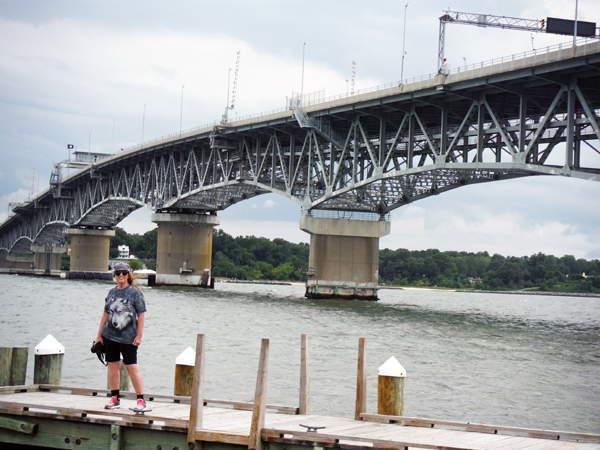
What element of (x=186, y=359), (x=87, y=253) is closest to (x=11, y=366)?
(x=186, y=359)

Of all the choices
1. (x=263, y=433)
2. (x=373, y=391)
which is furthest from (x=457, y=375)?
(x=263, y=433)

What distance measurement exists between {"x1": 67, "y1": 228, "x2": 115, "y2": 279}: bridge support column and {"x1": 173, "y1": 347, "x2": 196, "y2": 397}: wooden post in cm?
10781

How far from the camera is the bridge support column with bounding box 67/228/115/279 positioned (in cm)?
11706

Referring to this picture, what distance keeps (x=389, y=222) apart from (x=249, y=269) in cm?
11848

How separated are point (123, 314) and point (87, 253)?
365 ft

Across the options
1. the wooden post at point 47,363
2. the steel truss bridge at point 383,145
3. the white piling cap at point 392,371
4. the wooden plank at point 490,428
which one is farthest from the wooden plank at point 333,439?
the steel truss bridge at point 383,145

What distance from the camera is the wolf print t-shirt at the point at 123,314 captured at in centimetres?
1110

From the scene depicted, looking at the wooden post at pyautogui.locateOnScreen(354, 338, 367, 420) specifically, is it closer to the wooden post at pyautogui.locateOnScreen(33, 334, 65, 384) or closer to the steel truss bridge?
the wooden post at pyautogui.locateOnScreen(33, 334, 65, 384)

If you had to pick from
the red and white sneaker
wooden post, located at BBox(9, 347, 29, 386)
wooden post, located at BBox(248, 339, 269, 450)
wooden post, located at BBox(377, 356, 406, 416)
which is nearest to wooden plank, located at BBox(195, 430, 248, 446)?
wooden post, located at BBox(248, 339, 269, 450)

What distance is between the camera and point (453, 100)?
47.9 metres

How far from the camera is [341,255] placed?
65000 mm

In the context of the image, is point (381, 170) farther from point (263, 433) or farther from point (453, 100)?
point (263, 433)

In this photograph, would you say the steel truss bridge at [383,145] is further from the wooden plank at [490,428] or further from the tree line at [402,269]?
the tree line at [402,269]

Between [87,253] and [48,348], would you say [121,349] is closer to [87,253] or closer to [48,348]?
[48,348]
